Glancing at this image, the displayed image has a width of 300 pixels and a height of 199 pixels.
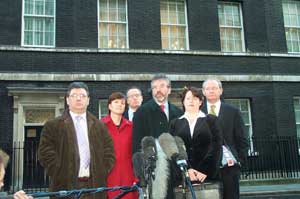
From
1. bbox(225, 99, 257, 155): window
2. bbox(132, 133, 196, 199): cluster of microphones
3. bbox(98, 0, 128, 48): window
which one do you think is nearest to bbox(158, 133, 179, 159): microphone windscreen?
bbox(132, 133, 196, 199): cluster of microphones

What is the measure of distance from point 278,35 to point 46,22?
9.55m

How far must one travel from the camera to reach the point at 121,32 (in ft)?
43.6

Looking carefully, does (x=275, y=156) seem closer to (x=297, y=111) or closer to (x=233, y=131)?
(x=297, y=111)

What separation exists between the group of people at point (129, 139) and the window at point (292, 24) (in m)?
12.5

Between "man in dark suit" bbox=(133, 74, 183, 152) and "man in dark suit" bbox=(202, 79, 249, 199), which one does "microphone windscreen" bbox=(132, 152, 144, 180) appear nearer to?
"man in dark suit" bbox=(133, 74, 183, 152)

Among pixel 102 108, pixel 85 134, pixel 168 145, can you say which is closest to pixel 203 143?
pixel 168 145

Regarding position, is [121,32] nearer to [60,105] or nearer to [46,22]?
[46,22]

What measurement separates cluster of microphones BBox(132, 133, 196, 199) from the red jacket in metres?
0.84

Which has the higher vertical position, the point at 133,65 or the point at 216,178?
the point at 133,65

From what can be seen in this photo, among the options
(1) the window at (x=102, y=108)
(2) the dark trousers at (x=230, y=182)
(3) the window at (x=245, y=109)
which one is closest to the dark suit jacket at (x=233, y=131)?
(2) the dark trousers at (x=230, y=182)

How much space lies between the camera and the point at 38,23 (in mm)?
12508

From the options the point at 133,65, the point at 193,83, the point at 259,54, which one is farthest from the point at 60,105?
the point at 259,54

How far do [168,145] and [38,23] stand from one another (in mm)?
10738

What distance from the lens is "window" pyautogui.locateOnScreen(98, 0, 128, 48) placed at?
13102 millimetres
